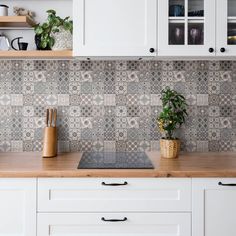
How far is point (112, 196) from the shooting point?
218 cm

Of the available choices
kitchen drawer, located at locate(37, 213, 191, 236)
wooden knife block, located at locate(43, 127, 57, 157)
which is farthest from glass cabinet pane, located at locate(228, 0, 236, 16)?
wooden knife block, located at locate(43, 127, 57, 157)

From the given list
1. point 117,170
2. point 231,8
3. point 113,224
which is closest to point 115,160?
point 117,170

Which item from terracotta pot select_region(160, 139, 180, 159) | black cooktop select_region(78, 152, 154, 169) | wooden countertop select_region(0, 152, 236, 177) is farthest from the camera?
terracotta pot select_region(160, 139, 180, 159)

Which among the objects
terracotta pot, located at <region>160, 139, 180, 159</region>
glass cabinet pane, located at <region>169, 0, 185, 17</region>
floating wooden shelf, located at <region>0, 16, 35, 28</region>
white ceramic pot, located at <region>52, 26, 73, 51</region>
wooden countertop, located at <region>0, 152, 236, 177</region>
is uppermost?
glass cabinet pane, located at <region>169, 0, 185, 17</region>

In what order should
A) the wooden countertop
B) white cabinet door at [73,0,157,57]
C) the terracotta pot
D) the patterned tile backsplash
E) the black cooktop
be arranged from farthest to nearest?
the patterned tile backsplash
the terracotta pot
white cabinet door at [73,0,157,57]
the black cooktop
the wooden countertop

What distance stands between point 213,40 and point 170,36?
0.28m

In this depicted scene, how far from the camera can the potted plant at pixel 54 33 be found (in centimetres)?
251

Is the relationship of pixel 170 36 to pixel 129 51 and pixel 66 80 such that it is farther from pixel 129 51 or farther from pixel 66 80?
pixel 66 80

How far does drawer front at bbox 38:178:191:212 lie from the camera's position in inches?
85.2

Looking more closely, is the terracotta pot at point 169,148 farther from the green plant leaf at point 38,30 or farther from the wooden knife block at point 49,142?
the green plant leaf at point 38,30

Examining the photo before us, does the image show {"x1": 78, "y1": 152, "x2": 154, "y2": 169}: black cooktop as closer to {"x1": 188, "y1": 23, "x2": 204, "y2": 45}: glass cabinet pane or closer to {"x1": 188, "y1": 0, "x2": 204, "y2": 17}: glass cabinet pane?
{"x1": 188, "y1": 23, "x2": 204, "y2": 45}: glass cabinet pane

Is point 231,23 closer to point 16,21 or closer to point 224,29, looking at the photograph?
point 224,29

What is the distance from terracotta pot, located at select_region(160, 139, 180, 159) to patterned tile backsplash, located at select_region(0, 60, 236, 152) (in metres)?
0.25

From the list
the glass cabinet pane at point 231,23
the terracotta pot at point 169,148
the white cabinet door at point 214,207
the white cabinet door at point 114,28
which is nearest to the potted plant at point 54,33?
the white cabinet door at point 114,28
